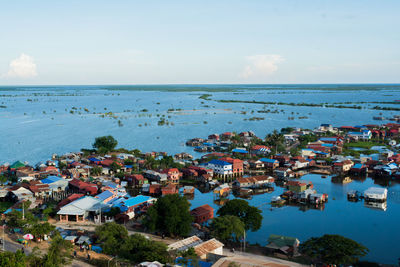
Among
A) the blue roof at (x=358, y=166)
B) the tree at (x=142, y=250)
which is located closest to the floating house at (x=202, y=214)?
the tree at (x=142, y=250)

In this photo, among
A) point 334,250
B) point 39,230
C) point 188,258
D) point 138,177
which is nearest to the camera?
point 188,258

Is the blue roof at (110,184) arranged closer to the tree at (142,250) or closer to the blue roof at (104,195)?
the blue roof at (104,195)

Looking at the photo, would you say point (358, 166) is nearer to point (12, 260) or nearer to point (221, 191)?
point (221, 191)

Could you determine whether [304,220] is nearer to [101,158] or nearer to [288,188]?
[288,188]

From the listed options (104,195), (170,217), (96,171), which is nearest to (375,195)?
(170,217)

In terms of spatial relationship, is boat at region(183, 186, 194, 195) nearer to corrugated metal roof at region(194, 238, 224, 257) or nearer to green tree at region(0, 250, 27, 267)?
corrugated metal roof at region(194, 238, 224, 257)

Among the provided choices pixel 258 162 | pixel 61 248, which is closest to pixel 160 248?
pixel 61 248

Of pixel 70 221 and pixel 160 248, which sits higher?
pixel 160 248
